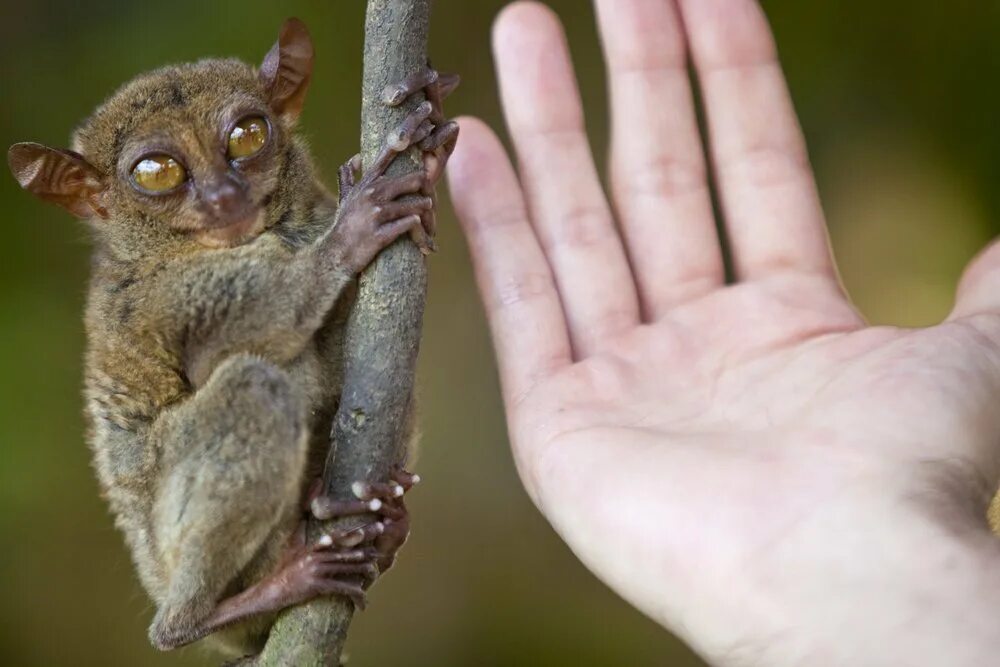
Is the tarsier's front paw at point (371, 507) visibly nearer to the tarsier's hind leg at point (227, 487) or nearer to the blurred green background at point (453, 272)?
the tarsier's hind leg at point (227, 487)

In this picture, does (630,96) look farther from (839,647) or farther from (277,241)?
(839,647)

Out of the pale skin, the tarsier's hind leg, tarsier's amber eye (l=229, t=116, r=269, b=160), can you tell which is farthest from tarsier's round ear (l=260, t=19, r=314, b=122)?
the tarsier's hind leg

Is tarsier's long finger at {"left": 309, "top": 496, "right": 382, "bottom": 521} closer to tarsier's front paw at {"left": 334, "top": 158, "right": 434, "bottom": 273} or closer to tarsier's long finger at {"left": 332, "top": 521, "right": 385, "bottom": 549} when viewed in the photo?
tarsier's long finger at {"left": 332, "top": 521, "right": 385, "bottom": 549}

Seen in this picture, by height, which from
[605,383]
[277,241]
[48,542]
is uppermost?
[277,241]

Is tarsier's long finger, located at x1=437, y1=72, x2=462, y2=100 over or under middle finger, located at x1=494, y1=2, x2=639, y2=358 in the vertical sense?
over

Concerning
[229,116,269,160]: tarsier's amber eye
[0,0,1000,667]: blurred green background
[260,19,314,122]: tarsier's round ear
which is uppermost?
[260,19,314,122]: tarsier's round ear

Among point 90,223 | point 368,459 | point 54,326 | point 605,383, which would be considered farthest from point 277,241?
point 54,326
